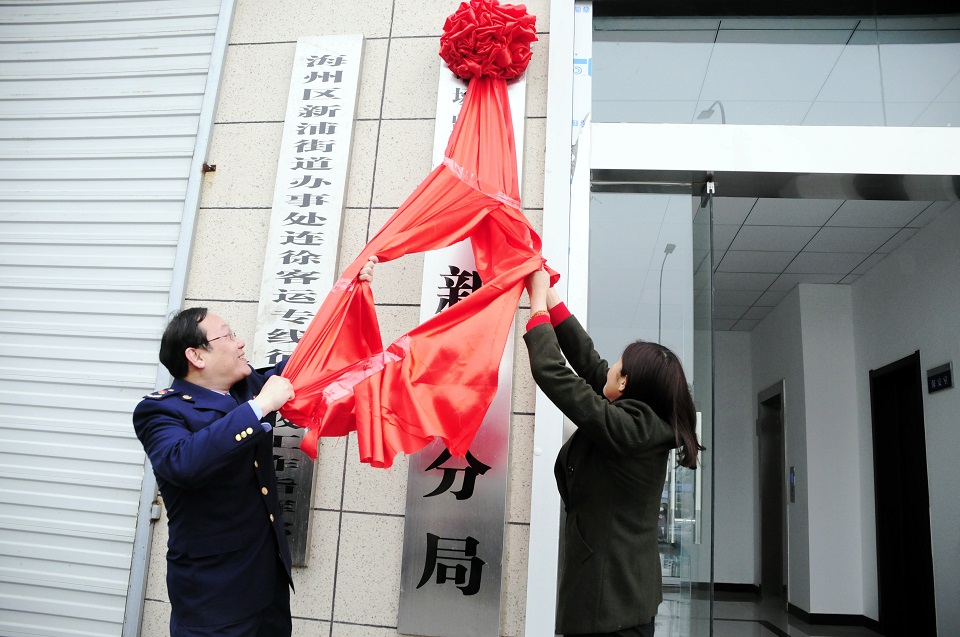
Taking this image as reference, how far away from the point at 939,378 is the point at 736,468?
3.28 m

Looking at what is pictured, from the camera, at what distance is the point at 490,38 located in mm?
2604

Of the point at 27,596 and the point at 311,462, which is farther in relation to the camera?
the point at 27,596

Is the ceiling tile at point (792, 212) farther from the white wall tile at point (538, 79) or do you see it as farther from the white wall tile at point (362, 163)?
the white wall tile at point (362, 163)

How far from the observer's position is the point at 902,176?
2.71m

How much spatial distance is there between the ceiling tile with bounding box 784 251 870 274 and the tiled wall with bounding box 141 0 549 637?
3.60 metres

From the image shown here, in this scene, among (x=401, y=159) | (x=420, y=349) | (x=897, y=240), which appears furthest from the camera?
(x=897, y=240)

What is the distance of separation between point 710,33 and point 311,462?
2.37m

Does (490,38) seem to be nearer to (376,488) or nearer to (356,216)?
(356,216)

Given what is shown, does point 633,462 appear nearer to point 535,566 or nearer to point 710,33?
point 535,566

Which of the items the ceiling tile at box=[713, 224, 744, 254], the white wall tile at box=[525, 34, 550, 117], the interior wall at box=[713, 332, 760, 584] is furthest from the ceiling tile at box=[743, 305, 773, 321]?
the white wall tile at box=[525, 34, 550, 117]

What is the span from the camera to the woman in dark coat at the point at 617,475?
1698mm

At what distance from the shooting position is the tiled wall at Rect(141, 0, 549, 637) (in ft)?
8.09

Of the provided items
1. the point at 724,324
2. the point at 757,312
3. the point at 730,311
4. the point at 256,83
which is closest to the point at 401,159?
the point at 256,83

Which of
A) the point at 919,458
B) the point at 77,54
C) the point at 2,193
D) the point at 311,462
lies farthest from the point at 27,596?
the point at 919,458
